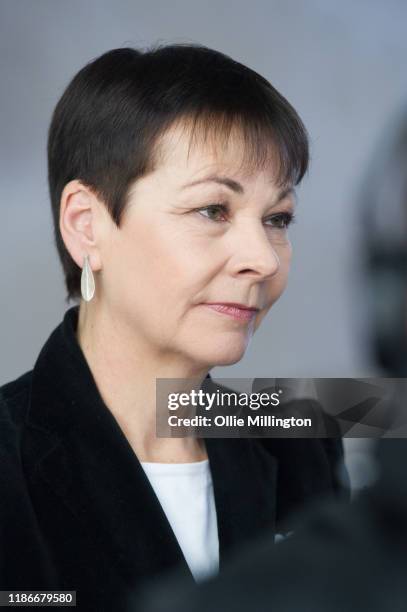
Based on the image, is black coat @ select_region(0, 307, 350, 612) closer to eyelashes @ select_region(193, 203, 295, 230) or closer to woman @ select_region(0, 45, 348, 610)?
woman @ select_region(0, 45, 348, 610)

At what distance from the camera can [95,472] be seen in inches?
39.3

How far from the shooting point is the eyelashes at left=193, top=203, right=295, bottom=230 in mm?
1003

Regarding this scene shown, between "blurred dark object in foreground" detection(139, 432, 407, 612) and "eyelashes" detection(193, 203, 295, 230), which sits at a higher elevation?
"eyelashes" detection(193, 203, 295, 230)

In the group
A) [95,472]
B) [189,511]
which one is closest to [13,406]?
[95,472]

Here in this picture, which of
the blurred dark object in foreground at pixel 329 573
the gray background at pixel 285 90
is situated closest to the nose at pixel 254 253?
the blurred dark object in foreground at pixel 329 573

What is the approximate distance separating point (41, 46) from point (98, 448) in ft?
3.77

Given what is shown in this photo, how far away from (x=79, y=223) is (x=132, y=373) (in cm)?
19

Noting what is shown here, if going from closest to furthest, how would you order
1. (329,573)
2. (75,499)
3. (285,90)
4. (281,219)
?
(329,573) < (75,499) < (281,219) < (285,90)

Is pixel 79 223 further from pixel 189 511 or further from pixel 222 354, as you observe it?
pixel 189 511

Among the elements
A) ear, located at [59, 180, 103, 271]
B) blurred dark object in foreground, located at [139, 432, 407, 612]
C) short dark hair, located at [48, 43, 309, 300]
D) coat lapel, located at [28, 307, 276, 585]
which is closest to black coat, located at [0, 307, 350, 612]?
coat lapel, located at [28, 307, 276, 585]

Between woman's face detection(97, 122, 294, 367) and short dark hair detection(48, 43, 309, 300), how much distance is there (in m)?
0.02

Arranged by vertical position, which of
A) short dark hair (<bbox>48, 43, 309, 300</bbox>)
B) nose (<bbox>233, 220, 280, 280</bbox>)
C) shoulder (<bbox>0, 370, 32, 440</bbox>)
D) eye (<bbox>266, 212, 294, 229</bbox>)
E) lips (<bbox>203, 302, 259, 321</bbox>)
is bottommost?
shoulder (<bbox>0, 370, 32, 440</bbox>)

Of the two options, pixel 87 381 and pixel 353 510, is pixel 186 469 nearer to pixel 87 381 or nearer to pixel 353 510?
pixel 87 381

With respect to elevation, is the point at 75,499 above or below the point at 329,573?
above
